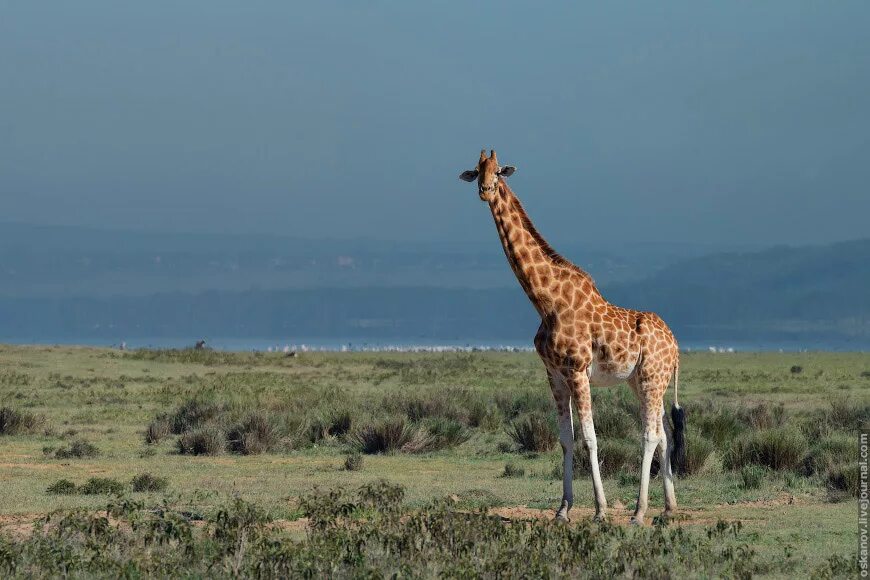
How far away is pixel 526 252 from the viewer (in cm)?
1521

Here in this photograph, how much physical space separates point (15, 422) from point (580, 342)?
17485 mm

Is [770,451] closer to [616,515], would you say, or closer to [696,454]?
[696,454]

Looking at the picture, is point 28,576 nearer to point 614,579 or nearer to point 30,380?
point 614,579

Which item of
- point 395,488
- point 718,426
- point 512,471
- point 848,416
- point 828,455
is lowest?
point 395,488

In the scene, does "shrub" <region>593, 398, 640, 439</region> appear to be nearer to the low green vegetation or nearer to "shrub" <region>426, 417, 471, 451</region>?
"shrub" <region>426, 417, 471, 451</region>

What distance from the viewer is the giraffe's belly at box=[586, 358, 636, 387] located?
49.0 feet

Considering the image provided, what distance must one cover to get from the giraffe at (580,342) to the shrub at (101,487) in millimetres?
6700

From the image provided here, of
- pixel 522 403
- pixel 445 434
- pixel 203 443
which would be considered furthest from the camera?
pixel 522 403

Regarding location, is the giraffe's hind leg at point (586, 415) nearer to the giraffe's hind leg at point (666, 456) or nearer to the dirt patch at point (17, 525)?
the giraffe's hind leg at point (666, 456)

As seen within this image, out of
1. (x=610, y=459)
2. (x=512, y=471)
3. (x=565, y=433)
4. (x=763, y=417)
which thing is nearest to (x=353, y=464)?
(x=512, y=471)

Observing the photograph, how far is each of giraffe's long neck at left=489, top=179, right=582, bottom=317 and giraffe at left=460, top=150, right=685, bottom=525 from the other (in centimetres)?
1

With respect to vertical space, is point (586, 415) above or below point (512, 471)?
above

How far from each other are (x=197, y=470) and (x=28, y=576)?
10.4 meters

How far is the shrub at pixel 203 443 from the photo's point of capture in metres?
25.0
